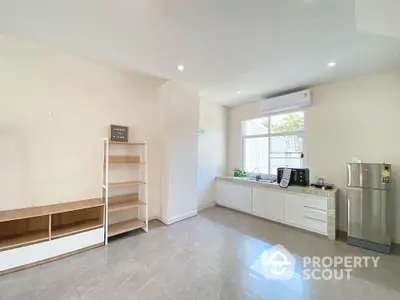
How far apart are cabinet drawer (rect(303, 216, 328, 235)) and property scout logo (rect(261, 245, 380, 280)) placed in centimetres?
67

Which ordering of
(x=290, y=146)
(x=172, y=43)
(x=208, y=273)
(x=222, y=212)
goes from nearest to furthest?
(x=208, y=273)
(x=172, y=43)
(x=290, y=146)
(x=222, y=212)

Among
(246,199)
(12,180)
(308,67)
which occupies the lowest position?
(246,199)

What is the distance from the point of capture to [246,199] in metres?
4.55

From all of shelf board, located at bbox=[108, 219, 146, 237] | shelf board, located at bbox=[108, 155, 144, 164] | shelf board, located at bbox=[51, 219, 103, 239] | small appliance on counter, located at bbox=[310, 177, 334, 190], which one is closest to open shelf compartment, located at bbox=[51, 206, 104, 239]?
shelf board, located at bbox=[51, 219, 103, 239]

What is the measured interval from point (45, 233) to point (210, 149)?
→ 366cm

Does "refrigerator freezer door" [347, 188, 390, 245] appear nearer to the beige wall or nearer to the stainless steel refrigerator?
the stainless steel refrigerator

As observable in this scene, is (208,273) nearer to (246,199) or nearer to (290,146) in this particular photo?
(246,199)

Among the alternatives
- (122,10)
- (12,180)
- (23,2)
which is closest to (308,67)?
(122,10)

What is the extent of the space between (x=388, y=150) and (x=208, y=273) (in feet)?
11.2

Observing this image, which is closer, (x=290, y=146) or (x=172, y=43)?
(x=172, y=43)

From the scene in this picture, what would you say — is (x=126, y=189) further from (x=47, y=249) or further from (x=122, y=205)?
(x=47, y=249)

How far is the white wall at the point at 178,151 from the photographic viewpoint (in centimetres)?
393

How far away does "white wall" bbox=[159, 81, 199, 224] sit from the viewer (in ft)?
12.9

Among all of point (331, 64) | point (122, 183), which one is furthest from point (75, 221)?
point (331, 64)
